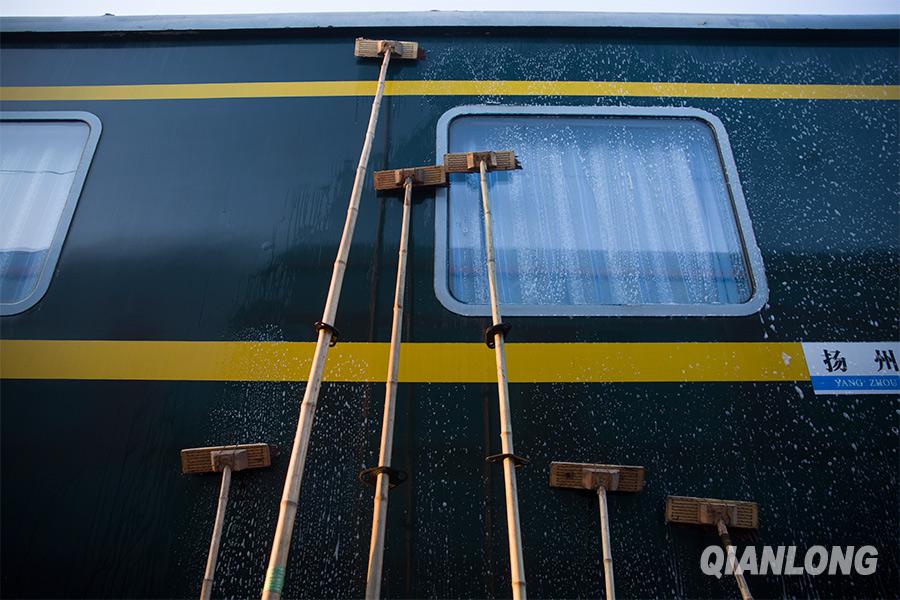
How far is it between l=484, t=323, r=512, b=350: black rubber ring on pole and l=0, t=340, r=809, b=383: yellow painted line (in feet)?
0.21

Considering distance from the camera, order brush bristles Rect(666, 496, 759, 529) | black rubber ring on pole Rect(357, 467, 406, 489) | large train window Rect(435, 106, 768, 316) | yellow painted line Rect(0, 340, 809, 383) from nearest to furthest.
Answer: black rubber ring on pole Rect(357, 467, 406, 489)
brush bristles Rect(666, 496, 759, 529)
yellow painted line Rect(0, 340, 809, 383)
large train window Rect(435, 106, 768, 316)

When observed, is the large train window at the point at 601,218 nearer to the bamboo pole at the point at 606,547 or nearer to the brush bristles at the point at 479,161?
the brush bristles at the point at 479,161

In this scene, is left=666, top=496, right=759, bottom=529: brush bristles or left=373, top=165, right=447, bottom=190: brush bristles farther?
left=373, top=165, right=447, bottom=190: brush bristles

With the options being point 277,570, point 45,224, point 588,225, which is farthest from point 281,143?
point 277,570

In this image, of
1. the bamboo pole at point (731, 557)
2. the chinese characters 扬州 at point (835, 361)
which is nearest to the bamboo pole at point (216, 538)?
the bamboo pole at point (731, 557)

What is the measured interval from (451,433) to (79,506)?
3.55 ft

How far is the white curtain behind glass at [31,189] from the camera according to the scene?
2113 millimetres

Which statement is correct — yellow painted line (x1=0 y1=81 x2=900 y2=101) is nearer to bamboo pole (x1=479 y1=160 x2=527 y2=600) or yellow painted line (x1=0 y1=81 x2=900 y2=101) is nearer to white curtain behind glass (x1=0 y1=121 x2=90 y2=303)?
white curtain behind glass (x1=0 y1=121 x2=90 y2=303)

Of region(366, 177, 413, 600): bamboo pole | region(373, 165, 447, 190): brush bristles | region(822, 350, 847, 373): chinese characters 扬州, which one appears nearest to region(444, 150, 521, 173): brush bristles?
region(373, 165, 447, 190): brush bristles

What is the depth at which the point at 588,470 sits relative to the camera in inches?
67.3

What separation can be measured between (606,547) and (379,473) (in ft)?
2.07

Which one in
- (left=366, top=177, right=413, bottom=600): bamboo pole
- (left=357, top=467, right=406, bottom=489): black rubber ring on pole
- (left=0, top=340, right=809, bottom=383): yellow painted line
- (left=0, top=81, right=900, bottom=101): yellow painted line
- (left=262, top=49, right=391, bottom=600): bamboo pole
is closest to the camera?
(left=262, top=49, right=391, bottom=600): bamboo pole

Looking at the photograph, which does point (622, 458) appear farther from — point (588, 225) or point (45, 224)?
point (45, 224)

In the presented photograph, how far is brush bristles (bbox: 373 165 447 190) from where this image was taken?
2.12 meters
